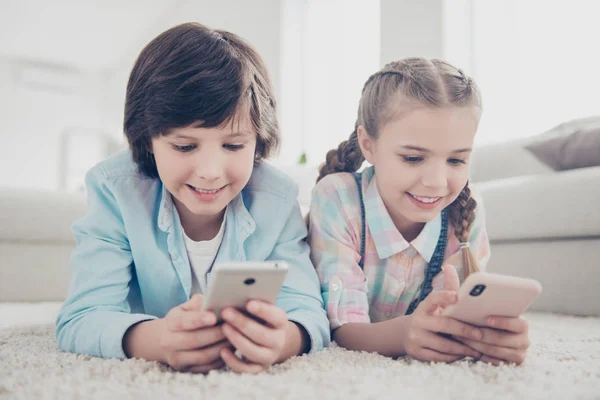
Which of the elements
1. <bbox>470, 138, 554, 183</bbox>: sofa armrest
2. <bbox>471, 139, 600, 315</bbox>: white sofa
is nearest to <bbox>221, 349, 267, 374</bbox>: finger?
<bbox>471, 139, 600, 315</bbox>: white sofa

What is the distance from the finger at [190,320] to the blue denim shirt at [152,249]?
171 millimetres

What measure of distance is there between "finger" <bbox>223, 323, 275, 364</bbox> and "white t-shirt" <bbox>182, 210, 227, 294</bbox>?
0.33 meters

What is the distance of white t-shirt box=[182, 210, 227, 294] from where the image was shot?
37.4 inches

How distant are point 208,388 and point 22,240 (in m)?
1.35

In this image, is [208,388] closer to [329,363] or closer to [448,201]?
[329,363]

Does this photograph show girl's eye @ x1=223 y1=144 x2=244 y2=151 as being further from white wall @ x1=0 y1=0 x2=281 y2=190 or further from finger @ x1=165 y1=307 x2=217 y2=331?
white wall @ x1=0 y1=0 x2=281 y2=190

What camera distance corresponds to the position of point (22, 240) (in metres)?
1.66

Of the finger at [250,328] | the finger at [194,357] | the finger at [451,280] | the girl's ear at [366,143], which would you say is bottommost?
the finger at [194,357]

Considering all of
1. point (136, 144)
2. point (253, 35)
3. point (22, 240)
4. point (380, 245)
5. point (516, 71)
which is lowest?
point (22, 240)

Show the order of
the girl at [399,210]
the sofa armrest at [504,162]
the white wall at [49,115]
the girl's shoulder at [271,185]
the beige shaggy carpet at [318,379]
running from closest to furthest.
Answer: the beige shaggy carpet at [318,379] < the girl at [399,210] < the girl's shoulder at [271,185] < the sofa armrest at [504,162] < the white wall at [49,115]

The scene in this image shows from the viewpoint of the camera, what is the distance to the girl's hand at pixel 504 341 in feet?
2.28

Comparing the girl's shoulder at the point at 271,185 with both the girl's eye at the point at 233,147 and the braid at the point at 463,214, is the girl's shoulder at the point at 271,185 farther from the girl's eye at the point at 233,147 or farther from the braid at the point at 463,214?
the braid at the point at 463,214

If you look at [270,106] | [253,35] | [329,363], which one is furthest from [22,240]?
[253,35]

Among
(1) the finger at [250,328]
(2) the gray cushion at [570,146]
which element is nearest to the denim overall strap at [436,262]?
(1) the finger at [250,328]
